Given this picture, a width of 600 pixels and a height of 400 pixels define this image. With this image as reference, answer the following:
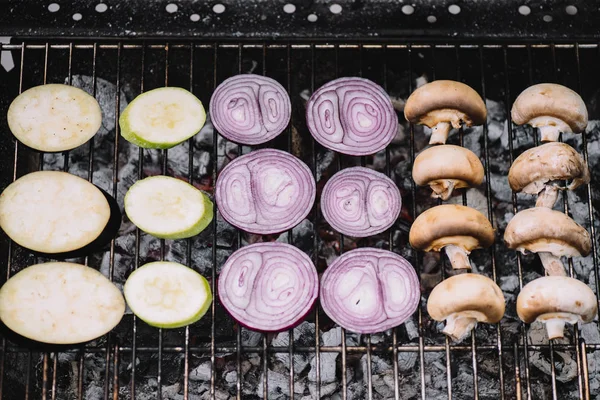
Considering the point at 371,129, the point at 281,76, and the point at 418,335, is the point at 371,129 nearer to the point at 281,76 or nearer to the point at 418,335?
the point at 281,76

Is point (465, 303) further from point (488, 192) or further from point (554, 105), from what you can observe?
point (554, 105)

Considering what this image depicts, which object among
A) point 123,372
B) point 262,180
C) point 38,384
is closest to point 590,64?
point 262,180

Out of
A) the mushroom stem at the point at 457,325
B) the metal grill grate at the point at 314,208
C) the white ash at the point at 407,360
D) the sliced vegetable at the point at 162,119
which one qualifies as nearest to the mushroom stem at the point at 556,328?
the metal grill grate at the point at 314,208

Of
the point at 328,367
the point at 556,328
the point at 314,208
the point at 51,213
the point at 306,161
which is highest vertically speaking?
the point at 306,161

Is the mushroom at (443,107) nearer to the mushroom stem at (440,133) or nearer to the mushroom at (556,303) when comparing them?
the mushroom stem at (440,133)

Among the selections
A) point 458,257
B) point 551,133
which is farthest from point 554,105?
point 458,257
